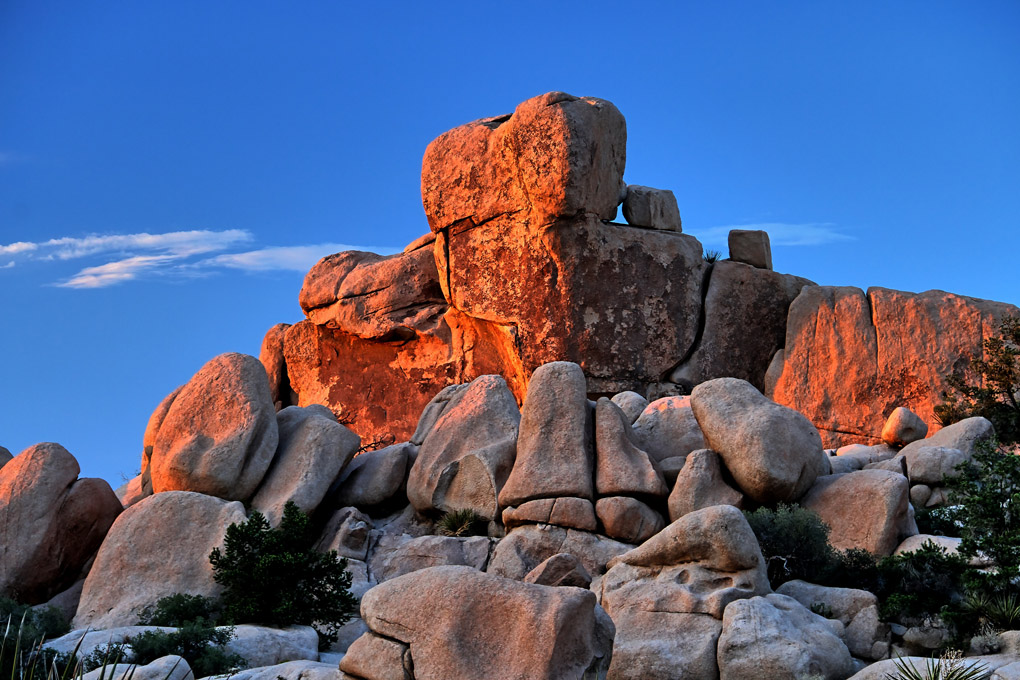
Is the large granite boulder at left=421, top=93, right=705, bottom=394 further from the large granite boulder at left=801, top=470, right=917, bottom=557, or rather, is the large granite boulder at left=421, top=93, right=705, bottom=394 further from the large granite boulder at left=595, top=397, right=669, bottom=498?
the large granite boulder at left=801, top=470, right=917, bottom=557

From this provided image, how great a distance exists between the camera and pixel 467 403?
24.4 m

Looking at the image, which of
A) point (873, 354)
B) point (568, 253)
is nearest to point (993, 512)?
point (873, 354)

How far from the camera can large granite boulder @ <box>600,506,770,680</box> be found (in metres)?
15.6

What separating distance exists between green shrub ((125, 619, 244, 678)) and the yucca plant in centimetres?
889

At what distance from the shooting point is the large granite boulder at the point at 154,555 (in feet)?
69.8

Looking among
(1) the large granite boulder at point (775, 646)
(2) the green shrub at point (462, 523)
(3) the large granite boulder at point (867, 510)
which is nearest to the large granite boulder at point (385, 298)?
(2) the green shrub at point (462, 523)

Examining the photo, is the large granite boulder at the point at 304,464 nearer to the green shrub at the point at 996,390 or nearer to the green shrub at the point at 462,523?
the green shrub at the point at 462,523

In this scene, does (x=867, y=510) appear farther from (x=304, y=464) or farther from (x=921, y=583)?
(x=304, y=464)

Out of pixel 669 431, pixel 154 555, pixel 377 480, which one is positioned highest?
pixel 669 431

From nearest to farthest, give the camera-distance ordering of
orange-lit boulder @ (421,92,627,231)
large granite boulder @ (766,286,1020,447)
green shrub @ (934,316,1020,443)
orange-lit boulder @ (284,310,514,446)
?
green shrub @ (934,316,1020,443) < orange-lit boulder @ (421,92,627,231) < large granite boulder @ (766,286,1020,447) < orange-lit boulder @ (284,310,514,446)

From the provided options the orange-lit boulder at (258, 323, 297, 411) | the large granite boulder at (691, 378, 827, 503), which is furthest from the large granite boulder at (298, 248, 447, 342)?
the large granite boulder at (691, 378, 827, 503)

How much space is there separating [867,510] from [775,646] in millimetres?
6235

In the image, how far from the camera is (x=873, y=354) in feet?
104

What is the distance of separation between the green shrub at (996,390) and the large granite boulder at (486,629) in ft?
60.2
